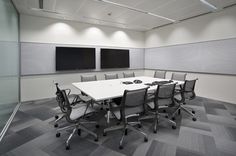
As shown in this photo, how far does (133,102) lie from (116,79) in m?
2.19

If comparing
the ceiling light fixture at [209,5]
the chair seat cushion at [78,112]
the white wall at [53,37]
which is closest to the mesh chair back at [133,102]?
the chair seat cushion at [78,112]

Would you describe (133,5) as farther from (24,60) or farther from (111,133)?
(24,60)

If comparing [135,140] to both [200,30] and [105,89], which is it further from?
[200,30]

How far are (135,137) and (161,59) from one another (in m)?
4.53

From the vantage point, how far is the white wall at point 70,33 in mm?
4426

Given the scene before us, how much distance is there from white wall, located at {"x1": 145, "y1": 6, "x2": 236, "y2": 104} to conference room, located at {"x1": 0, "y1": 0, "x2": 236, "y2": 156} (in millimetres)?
30

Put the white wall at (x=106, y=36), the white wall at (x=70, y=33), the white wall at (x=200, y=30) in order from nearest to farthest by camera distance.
→ the white wall at (x=200, y=30) → the white wall at (x=106, y=36) → the white wall at (x=70, y=33)

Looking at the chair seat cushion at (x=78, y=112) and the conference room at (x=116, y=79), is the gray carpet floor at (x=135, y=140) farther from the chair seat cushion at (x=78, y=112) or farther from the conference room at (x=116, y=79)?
the chair seat cushion at (x=78, y=112)

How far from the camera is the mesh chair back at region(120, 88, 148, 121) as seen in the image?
2.06 metres

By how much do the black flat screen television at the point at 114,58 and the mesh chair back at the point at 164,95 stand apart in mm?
3571

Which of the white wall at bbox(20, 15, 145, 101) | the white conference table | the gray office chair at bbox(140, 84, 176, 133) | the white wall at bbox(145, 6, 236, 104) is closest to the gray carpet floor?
the gray office chair at bbox(140, 84, 176, 133)

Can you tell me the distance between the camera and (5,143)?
2.22 m

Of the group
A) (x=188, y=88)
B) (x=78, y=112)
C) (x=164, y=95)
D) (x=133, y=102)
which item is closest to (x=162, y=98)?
(x=164, y=95)

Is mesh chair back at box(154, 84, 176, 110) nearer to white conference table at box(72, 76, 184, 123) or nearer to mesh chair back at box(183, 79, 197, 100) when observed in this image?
white conference table at box(72, 76, 184, 123)
